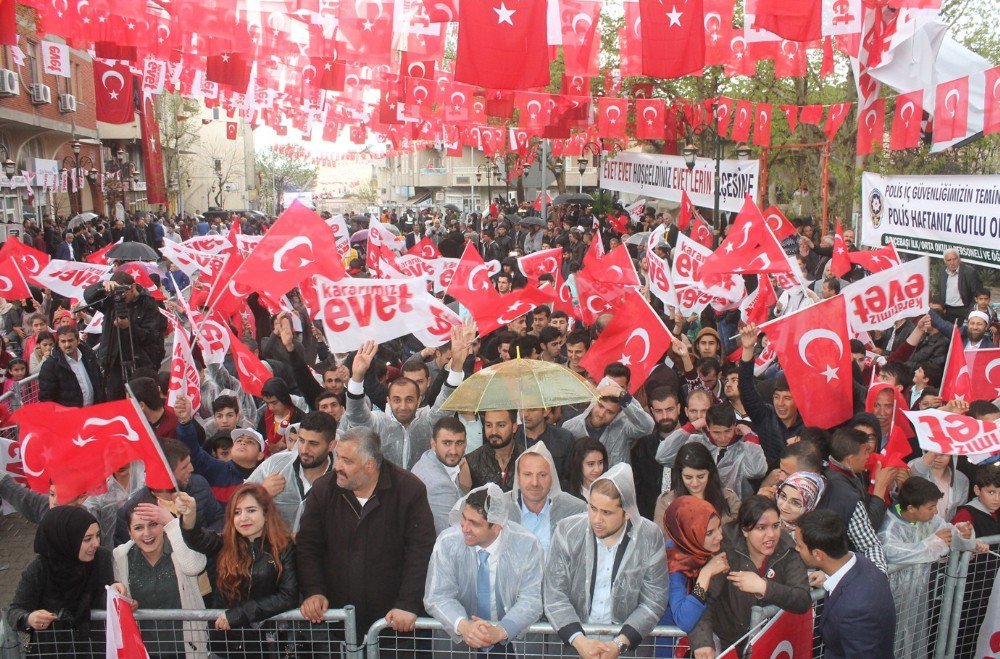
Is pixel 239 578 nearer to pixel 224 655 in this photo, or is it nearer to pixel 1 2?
pixel 224 655

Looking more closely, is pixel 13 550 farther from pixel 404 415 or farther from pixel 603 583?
pixel 603 583

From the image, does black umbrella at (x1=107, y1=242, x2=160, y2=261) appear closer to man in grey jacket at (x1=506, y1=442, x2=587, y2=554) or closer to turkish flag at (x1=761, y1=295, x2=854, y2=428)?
turkish flag at (x1=761, y1=295, x2=854, y2=428)

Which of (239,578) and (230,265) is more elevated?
(230,265)

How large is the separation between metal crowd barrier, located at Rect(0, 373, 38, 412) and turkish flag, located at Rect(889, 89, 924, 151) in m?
10.5

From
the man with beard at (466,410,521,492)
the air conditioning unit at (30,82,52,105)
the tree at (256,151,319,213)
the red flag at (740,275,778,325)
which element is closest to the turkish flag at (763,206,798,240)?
the red flag at (740,275,778,325)

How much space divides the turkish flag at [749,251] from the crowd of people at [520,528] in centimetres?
188

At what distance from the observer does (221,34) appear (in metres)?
11.6

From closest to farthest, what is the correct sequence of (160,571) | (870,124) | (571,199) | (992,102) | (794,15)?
(160,571)
(794,15)
(992,102)
(870,124)
(571,199)

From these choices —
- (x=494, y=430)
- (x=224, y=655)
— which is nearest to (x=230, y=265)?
(x=494, y=430)

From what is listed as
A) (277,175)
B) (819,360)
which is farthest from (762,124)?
(277,175)

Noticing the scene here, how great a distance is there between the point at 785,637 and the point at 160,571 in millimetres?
2951

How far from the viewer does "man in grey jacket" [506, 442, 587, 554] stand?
16.2 feet

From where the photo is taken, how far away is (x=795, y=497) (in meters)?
4.84

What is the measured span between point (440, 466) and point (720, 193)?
13.2 m
